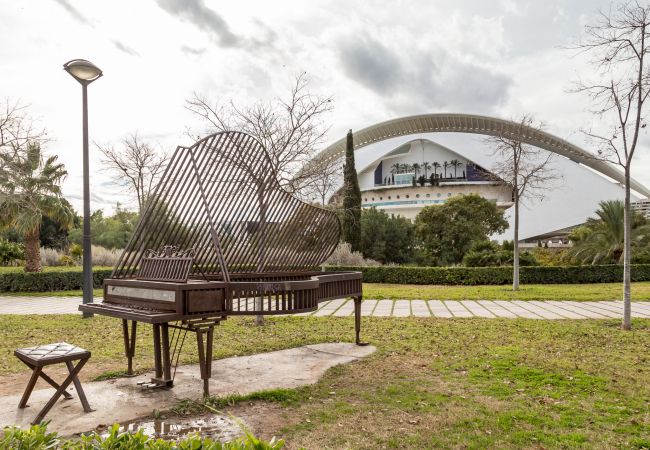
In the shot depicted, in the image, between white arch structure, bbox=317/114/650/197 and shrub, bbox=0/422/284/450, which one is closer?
shrub, bbox=0/422/284/450

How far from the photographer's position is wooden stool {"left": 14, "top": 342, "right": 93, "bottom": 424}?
4043 mm

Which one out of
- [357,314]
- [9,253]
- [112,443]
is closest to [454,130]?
[9,253]

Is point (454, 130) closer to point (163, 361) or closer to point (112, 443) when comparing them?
point (163, 361)

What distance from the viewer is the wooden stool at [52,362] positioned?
404cm

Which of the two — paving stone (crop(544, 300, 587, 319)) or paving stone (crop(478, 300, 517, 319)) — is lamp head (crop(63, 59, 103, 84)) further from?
paving stone (crop(544, 300, 587, 319))

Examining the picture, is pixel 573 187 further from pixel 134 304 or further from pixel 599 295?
pixel 134 304

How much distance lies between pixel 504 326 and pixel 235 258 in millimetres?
5204

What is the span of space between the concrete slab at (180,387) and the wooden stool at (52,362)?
11cm

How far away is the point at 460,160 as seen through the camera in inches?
2132

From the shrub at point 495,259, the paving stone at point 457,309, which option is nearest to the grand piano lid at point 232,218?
the paving stone at point 457,309

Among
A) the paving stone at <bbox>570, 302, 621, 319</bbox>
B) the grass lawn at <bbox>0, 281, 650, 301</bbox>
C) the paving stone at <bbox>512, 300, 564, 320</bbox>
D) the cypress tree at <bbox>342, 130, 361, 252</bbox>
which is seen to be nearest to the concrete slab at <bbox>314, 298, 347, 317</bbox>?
the grass lawn at <bbox>0, 281, 650, 301</bbox>

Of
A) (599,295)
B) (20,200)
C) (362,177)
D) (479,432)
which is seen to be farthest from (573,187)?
(479,432)

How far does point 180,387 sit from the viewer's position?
16.5 ft

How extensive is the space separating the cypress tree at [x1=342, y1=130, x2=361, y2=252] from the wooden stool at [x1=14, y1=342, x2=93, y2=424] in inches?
766
